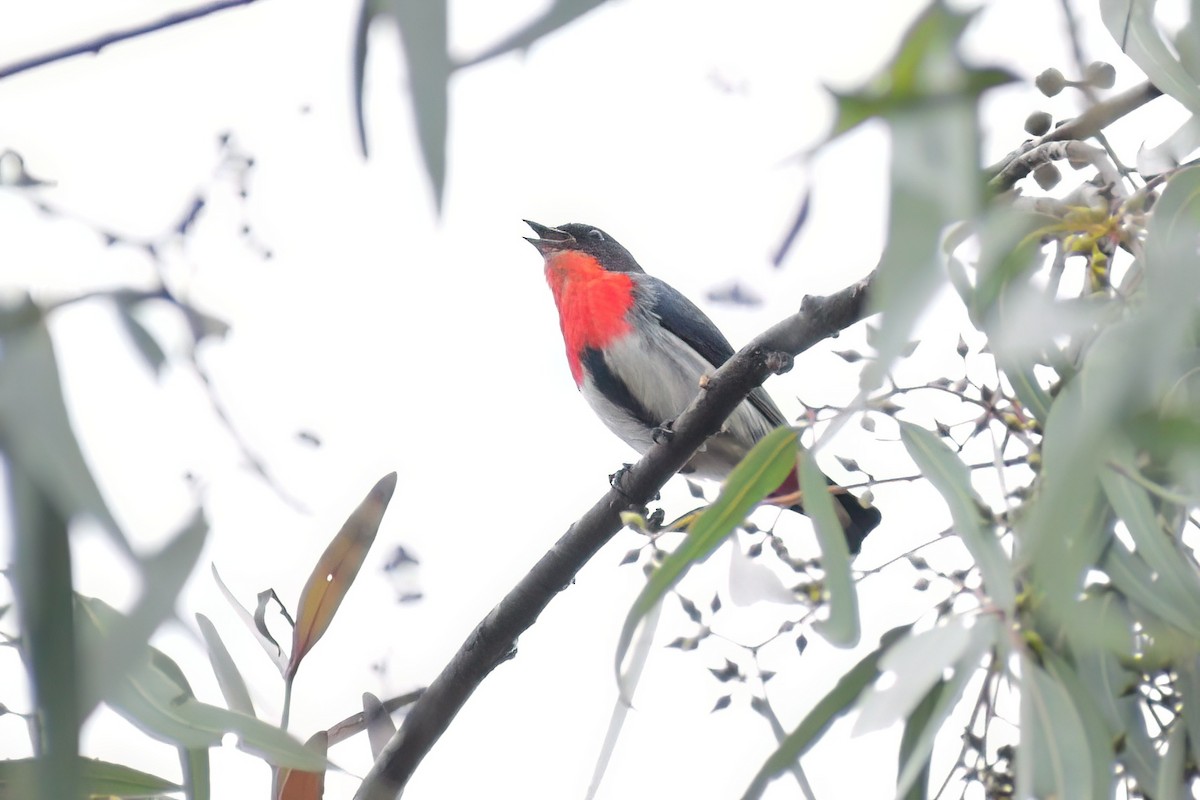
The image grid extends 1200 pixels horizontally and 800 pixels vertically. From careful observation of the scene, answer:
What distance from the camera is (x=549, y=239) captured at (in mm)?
5250

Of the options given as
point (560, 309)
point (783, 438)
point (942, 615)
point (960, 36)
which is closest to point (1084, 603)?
point (942, 615)

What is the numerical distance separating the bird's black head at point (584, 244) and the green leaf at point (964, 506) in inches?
128

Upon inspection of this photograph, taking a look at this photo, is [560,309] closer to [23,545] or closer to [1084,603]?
[1084,603]

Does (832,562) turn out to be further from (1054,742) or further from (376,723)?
(376,723)

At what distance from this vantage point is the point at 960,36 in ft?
3.60

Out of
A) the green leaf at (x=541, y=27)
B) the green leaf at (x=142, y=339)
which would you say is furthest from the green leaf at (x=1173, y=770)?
the green leaf at (x=142, y=339)

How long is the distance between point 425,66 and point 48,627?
0.63 m

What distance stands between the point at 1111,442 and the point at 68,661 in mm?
1115

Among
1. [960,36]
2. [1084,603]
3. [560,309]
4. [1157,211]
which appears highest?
[560,309]

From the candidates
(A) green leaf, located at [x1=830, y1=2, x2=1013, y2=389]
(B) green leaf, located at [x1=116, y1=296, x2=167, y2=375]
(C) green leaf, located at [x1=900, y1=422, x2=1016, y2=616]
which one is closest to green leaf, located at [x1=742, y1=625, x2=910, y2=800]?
(C) green leaf, located at [x1=900, y1=422, x2=1016, y2=616]

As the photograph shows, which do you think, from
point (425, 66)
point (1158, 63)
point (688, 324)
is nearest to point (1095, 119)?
point (1158, 63)

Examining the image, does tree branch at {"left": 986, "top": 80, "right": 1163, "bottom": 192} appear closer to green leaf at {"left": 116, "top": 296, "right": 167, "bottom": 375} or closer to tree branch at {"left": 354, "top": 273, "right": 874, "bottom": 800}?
tree branch at {"left": 354, "top": 273, "right": 874, "bottom": 800}

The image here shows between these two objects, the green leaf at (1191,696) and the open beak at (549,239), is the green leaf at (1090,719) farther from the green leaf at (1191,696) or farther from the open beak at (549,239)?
the open beak at (549,239)

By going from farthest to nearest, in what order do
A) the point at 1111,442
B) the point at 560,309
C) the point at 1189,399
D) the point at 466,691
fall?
the point at 560,309 < the point at 466,691 < the point at 1189,399 < the point at 1111,442
